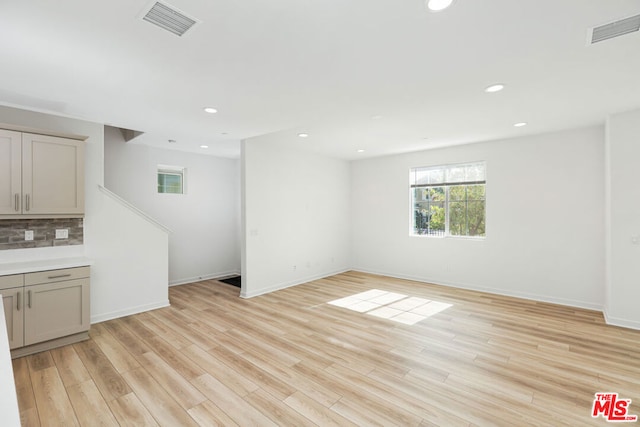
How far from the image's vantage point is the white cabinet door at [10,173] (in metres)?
3.09

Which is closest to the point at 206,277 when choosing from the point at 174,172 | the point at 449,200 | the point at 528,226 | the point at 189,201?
the point at 189,201

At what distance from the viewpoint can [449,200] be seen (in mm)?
5875

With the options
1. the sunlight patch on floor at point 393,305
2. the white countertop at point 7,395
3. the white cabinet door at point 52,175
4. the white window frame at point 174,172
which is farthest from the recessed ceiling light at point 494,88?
the white window frame at point 174,172

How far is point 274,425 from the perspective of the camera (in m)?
2.05

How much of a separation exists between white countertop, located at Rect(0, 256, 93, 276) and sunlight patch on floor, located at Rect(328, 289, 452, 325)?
3.39 m

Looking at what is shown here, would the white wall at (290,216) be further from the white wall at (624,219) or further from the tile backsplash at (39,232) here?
the white wall at (624,219)

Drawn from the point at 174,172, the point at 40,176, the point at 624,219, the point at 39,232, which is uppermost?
the point at 174,172

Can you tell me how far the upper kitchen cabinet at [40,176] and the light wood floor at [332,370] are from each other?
155 cm

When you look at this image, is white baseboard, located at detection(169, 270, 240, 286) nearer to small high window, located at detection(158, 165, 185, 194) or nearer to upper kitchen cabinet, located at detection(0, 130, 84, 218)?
small high window, located at detection(158, 165, 185, 194)

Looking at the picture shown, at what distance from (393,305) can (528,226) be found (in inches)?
103

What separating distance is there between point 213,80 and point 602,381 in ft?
14.3

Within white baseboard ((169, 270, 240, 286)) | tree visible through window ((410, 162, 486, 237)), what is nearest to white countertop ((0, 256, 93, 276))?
white baseboard ((169, 270, 240, 286))

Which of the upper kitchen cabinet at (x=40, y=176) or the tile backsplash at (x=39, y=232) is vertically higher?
the upper kitchen cabinet at (x=40, y=176)

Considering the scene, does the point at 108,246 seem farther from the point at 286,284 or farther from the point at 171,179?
the point at 286,284
